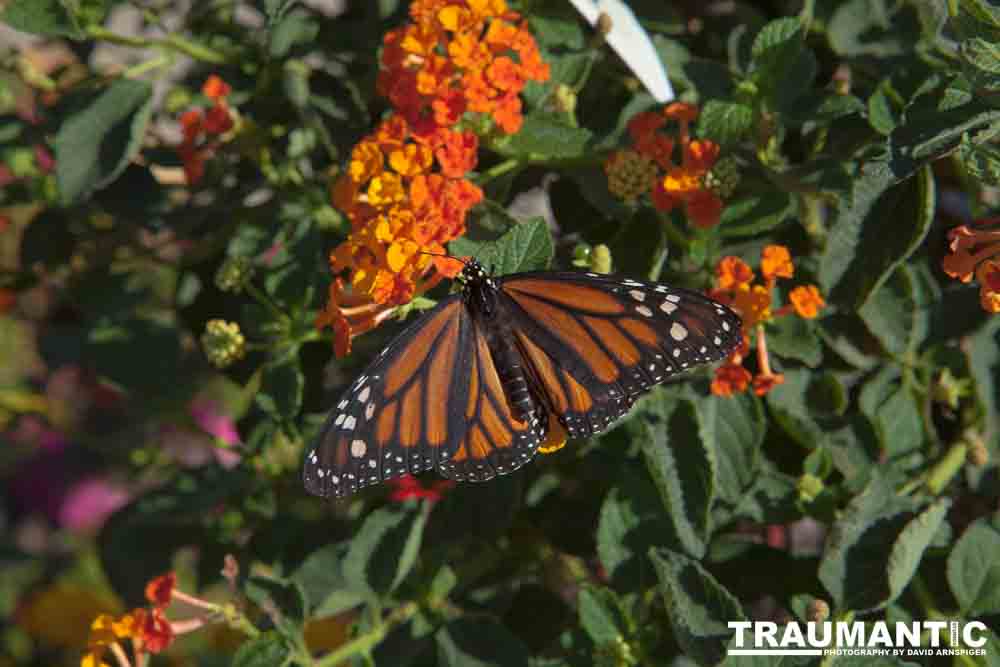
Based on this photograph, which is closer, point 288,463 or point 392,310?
point 392,310

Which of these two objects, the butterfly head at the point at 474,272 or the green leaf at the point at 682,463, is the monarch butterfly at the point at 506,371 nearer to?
the butterfly head at the point at 474,272

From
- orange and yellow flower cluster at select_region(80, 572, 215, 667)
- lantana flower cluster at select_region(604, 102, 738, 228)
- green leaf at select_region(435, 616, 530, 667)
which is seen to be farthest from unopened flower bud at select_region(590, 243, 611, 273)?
orange and yellow flower cluster at select_region(80, 572, 215, 667)

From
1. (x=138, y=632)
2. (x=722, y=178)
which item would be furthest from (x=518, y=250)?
(x=138, y=632)

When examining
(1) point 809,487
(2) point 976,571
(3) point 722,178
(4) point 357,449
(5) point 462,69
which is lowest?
(2) point 976,571

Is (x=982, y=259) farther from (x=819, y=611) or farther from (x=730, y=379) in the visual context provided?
(x=819, y=611)

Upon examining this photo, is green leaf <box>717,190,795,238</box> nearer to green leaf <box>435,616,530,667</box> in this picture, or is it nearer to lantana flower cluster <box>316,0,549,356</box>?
lantana flower cluster <box>316,0,549,356</box>

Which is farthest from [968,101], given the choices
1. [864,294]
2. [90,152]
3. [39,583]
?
[39,583]

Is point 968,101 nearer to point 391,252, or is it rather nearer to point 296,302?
point 391,252

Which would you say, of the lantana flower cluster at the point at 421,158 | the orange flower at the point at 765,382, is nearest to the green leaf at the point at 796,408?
the orange flower at the point at 765,382
